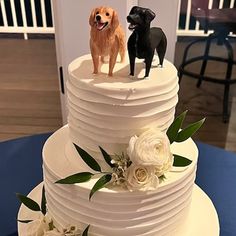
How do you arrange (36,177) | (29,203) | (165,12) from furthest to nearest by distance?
(165,12) < (36,177) < (29,203)

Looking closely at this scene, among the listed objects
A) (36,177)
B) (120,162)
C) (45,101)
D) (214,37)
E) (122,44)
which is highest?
(122,44)

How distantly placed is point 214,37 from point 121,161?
75.1 inches

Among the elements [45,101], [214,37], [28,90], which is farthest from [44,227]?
[28,90]

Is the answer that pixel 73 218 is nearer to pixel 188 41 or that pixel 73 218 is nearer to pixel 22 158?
pixel 22 158

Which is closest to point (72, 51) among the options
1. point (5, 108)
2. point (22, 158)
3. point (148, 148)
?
point (22, 158)

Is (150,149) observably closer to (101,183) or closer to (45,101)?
(101,183)

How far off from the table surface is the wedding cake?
26 centimetres

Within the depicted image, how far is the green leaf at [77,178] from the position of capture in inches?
34.7

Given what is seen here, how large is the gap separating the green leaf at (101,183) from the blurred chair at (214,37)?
1680 mm

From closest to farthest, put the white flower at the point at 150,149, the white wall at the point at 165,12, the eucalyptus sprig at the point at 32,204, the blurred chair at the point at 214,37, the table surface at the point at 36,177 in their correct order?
the white flower at the point at 150,149
the eucalyptus sprig at the point at 32,204
the table surface at the point at 36,177
the white wall at the point at 165,12
the blurred chair at the point at 214,37

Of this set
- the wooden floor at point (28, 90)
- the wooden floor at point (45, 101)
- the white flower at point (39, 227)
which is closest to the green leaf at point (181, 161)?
the white flower at point (39, 227)

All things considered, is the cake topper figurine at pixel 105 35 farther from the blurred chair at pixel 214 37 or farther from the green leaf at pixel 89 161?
the blurred chair at pixel 214 37

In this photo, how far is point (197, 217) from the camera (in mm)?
1120

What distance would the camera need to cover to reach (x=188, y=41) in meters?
2.44
